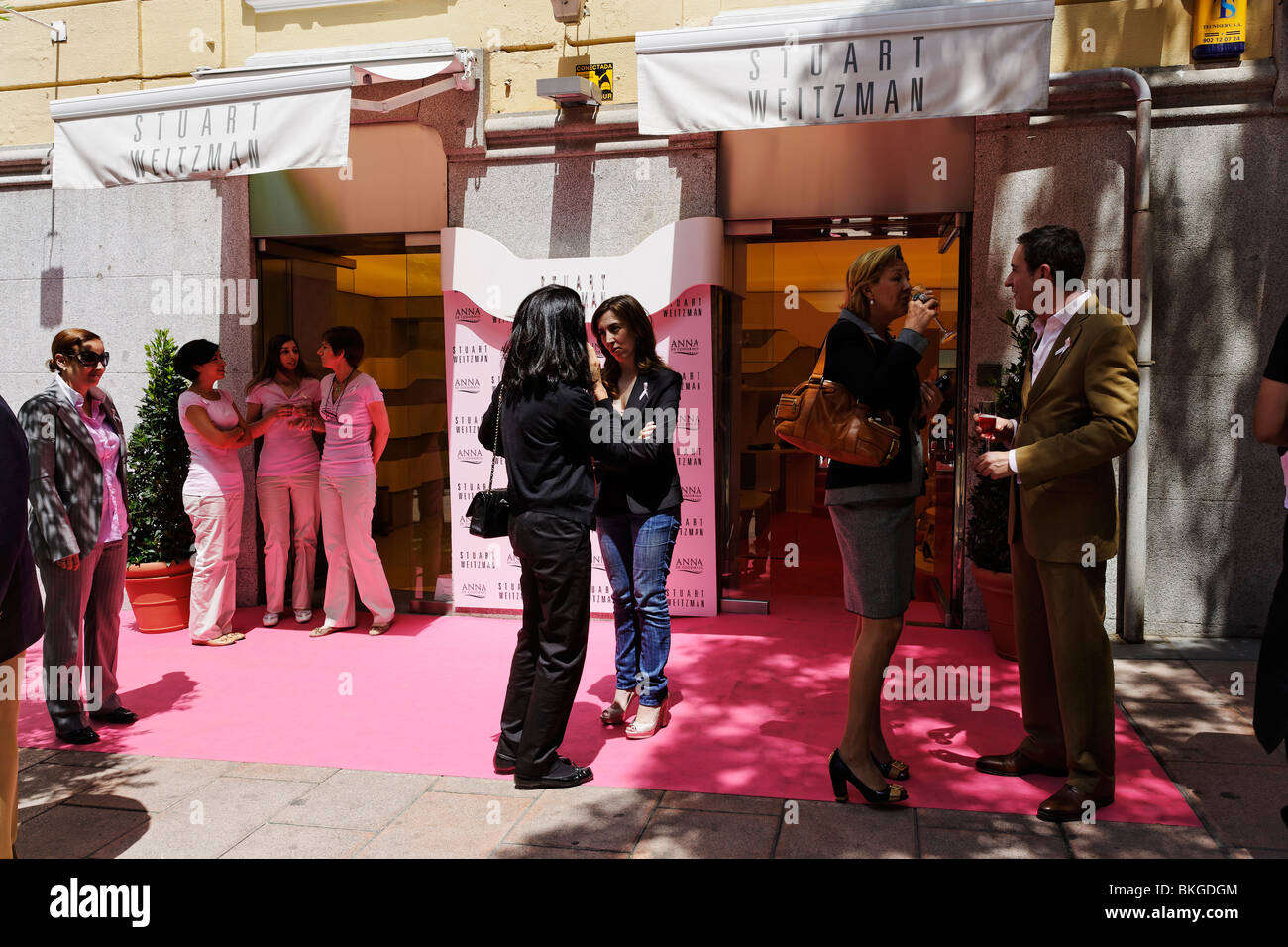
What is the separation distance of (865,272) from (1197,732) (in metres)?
2.85

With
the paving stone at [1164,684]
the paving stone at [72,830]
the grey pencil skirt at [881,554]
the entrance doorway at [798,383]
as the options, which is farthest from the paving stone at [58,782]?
the paving stone at [1164,684]

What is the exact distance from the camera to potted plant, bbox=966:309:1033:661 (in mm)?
6121

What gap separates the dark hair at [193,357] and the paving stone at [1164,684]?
5870mm

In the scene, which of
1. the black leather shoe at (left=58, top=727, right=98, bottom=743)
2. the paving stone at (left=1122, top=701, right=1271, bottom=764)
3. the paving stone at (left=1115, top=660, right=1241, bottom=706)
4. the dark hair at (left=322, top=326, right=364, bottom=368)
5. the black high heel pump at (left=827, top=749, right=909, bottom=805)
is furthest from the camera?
the dark hair at (left=322, top=326, right=364, bottom=368)

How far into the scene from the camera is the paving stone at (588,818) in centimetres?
384

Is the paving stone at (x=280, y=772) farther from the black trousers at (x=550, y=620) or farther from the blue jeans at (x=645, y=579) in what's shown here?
the blue jeans at (x=645, y=579)

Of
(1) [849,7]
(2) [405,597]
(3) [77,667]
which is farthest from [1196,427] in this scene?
(3) [77,667]

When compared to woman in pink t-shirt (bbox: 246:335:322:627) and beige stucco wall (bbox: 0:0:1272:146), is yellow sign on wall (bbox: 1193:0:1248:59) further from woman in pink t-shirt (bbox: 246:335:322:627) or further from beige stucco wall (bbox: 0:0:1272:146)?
woman in pink t-shirt (bbox: 246:335:322:627)

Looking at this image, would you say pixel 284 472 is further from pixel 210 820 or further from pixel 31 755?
pixel 210 820

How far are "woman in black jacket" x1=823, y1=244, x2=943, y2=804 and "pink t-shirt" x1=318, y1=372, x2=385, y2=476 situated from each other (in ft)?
13.2

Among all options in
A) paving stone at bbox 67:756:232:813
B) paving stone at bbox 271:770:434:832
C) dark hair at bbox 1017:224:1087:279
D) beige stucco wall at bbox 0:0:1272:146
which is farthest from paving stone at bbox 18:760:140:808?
beige stucco wall at bbox 0:0:1272:146

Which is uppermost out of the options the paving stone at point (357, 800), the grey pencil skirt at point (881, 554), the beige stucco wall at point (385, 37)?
the beige stucco wall at point (385, 37)

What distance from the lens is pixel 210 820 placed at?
4.10 metres

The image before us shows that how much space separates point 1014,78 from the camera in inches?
227
